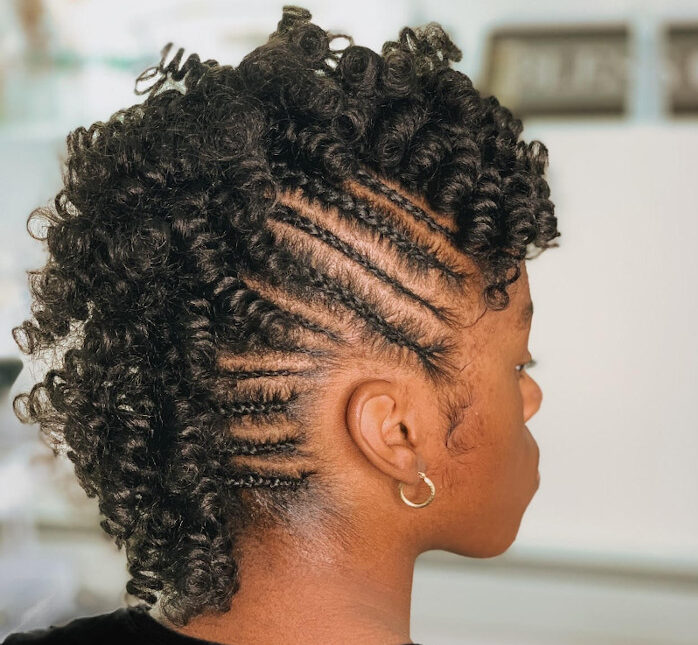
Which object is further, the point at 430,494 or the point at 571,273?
the point at 571,273

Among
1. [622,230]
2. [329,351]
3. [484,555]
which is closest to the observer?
[329,351]

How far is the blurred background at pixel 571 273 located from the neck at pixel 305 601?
109cm

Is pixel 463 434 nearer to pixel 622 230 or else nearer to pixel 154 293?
pixel 154 293

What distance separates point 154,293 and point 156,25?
1.39 metres

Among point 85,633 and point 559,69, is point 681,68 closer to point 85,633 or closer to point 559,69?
point 559,69

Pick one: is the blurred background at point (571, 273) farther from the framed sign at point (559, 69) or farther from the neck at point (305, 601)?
the neck at point (305, 601)

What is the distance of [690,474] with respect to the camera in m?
1.81

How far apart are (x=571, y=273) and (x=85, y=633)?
134 cm

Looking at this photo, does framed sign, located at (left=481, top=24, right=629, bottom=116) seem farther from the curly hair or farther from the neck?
the neck

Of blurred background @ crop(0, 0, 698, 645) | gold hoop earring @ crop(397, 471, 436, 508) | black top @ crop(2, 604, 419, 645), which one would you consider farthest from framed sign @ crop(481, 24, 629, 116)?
black top @ crop(2, 604, 419, 645)

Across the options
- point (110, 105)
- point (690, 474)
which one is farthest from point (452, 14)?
point (690, 474)

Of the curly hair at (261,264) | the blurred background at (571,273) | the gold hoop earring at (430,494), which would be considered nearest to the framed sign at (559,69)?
the blurred background at (571,273)

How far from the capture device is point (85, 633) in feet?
2.56

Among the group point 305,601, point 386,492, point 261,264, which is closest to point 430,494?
point 386,492
